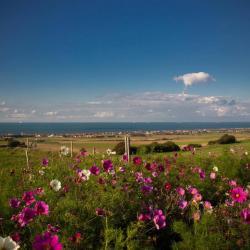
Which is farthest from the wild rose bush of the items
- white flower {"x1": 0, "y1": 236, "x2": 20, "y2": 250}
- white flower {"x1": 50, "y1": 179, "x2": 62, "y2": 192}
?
white flower {"x1": 0, "y1": 236, "x2": 20, "y2": 250}

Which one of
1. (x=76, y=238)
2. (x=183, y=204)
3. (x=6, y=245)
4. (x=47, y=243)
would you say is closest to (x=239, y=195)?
(x=183, y=204)

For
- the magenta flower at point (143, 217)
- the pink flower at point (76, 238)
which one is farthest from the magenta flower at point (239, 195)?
the pink flower at point (76, 238)

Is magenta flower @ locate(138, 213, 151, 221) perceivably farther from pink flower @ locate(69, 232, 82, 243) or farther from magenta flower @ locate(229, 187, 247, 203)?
magenta flower @ locate(229, 187, 247, 203)

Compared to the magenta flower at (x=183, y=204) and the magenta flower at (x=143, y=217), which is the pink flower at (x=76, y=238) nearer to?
the magenta flower at (x=143, y=217)

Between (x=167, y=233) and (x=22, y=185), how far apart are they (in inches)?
93.8

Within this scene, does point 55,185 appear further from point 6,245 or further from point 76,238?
point 6,245

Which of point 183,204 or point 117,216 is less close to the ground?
point 183,204

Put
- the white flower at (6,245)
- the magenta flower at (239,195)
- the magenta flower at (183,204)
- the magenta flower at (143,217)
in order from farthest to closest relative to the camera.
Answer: the magenta flower at (183,204), the magenta flower at (239,195), the magenta flower at (143,217), the white flower at (6,245)

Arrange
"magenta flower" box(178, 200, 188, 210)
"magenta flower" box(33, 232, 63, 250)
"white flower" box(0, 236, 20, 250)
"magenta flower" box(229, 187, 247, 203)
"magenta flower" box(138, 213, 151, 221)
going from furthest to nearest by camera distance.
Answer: "magenta flower" box(178, 200, 188, 210) < "magenta flower" box(229, 187, 247, 203) < "magenta flower" box(138, 213, 151, 221) < "magenta flower" box(33, 232, 63, 250) < "white flower" box(0, 236, 20, 250)

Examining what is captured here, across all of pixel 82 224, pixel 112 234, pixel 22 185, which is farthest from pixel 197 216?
pixel 22 185

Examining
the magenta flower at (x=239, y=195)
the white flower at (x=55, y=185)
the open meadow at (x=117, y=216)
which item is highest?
the white flower at (x=55, y=185)

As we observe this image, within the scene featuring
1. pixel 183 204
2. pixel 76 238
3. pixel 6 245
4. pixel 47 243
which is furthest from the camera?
pixel 183 204

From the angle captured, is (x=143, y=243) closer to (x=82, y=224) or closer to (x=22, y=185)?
(x=82, y=224)

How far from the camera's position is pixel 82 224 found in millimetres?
3617
